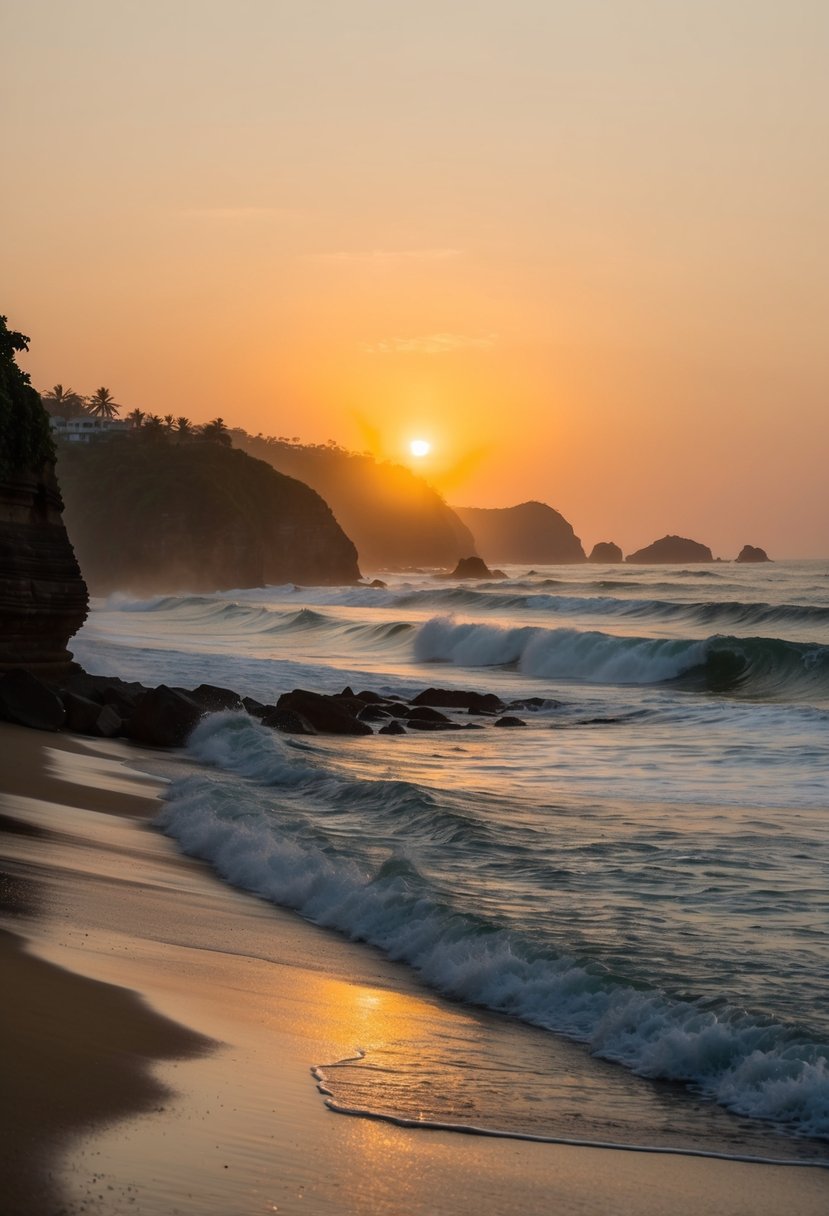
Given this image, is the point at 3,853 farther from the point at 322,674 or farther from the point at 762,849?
the point at 322,674

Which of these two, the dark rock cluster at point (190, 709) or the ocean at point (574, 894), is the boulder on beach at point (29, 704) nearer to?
the dark rock cluster at point (190, 709)

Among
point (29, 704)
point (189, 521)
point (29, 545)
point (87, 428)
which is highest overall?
point (87, 428)

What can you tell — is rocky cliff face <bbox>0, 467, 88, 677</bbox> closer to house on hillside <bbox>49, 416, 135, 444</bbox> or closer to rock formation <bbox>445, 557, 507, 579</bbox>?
rock formation <bbox>445, 557, 507, 579</bbox>

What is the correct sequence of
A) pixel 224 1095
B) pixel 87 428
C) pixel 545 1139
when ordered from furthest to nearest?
1. pixel 87 428
2. pixel 545 1139
3. pixel 224 1095

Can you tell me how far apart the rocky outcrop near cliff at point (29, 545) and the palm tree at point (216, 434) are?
354ft

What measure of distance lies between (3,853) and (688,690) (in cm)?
2971

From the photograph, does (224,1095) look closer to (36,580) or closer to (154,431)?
(36,580)

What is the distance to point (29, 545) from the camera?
73.5 feet

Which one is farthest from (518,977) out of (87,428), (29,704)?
(87,428)

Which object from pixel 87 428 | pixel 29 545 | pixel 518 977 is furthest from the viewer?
pixel 87 428

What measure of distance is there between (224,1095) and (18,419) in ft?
60.8

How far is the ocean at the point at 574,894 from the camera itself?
5.97 metres

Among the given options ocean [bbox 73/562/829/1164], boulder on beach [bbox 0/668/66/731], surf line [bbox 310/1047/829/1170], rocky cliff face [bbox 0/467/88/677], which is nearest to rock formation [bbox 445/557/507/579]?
ocean [bbox 73/562/829/1164]

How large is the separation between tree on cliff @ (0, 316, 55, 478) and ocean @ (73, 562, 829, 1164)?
566 centimetres
